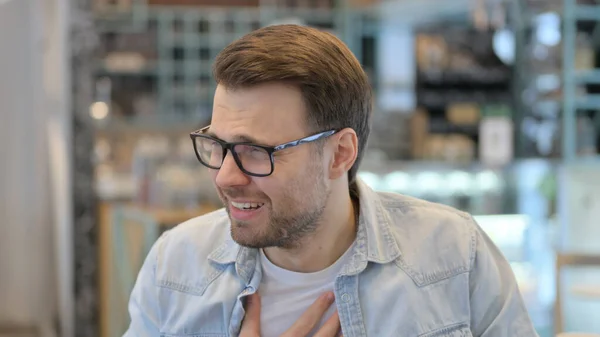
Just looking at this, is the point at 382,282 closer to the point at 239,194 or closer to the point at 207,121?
the point at 239,194

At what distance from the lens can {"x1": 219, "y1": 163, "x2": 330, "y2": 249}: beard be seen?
1.32m

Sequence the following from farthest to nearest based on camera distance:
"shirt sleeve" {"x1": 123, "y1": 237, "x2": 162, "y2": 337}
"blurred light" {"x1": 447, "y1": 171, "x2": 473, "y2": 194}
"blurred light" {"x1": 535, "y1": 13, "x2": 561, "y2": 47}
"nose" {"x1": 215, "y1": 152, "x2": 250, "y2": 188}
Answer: "blurred light" {"x1": 535, "y1": 13, "x2": 561, "y2": 47} < "blurred light" {"x1": 447, "y1": 171, "x2": 473, "y2": 194} < "shirt sleeve" {"x1": 123, "y1": 237, "x2": 162, "y2": 337} < "nose" {"x1": 215, "y1": 152, "x2": 250, "y2": 188}

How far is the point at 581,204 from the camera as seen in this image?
18.0 feet

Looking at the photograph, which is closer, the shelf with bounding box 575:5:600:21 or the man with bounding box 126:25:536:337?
the man with bounding box 126:25:536:337

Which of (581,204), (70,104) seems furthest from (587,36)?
(70,104)

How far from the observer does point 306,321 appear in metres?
1.39

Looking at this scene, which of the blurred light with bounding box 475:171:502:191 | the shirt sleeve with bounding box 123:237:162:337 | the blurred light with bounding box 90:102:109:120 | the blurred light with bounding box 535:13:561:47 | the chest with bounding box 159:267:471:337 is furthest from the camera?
the blurred light with bounding box 90:102:109:120

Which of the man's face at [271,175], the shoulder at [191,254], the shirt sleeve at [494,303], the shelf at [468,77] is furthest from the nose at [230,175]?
the shelf at [468,77]

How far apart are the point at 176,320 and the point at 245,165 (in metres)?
0.38

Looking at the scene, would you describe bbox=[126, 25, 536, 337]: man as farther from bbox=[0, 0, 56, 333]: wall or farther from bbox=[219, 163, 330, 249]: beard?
bbox=[0, 0, 56, 333]: wall

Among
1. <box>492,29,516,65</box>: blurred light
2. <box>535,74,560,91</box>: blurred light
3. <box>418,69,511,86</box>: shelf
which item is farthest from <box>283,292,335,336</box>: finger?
<box>418,69,511,86</box>: shelf

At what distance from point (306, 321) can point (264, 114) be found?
0.39 metres

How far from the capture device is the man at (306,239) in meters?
1.31

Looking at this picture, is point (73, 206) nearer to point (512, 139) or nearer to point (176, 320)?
point (176, 320)
